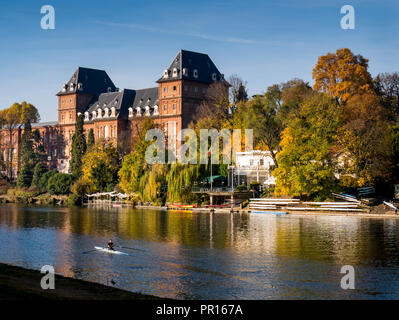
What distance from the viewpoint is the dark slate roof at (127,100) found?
5248 inches

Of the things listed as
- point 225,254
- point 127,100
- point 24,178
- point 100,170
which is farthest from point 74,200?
point 225,254

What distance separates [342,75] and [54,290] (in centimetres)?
6830

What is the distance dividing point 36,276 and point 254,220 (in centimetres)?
3914

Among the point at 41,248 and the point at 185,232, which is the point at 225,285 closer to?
the point at 41,248

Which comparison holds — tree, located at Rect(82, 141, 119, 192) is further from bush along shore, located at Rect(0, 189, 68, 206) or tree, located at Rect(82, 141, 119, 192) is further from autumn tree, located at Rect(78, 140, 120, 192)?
bush along shore, located at Rect(0, 189, 68, 206)

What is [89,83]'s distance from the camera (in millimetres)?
148500

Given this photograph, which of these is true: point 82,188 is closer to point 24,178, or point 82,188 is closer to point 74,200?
point 74,200

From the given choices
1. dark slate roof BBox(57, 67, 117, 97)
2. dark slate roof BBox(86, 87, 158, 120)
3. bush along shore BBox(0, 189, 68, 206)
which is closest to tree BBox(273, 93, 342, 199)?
bush along shore BBox(0, 189, 68, 206)

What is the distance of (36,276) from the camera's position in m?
25.5

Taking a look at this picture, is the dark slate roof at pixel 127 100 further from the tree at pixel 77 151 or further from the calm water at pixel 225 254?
the calm water at pixel 225 254

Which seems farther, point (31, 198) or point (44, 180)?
point (44, 180)

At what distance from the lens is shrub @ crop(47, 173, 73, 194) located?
10873 centimetres
